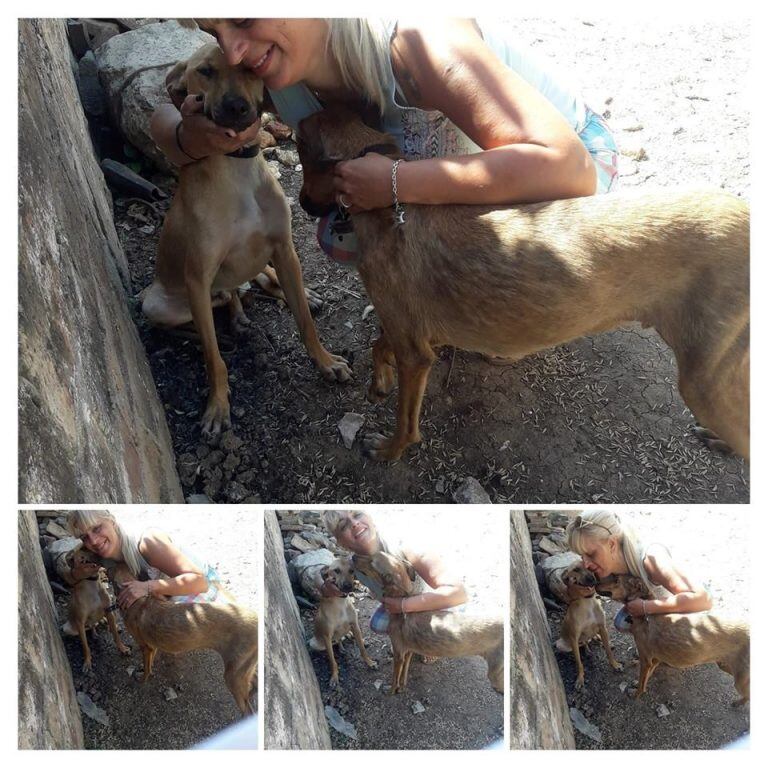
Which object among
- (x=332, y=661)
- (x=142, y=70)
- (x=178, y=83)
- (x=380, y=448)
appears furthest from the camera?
(x=142, y=70)

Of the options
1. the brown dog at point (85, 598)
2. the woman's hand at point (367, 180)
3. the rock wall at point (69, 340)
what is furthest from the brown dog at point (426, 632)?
the woman's hand at point (367, 180)

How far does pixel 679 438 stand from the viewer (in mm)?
3613

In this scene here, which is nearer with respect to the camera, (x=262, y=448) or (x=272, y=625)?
(x=272, y=625)

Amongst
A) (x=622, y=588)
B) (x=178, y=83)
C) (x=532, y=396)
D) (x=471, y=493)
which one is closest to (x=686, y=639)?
(x=622, y=588)

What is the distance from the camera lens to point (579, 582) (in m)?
2.41

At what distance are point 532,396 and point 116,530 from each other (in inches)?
91.1

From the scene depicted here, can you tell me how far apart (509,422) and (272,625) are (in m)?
1.84

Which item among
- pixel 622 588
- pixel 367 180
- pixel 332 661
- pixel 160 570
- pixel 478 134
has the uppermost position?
pixel 478 134

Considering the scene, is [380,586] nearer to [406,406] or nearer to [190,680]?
[190,680]

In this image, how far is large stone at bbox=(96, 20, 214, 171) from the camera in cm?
471

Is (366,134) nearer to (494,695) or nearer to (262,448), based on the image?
(262,448)

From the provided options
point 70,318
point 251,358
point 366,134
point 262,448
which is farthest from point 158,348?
point 366,134

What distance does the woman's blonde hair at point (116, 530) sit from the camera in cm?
222

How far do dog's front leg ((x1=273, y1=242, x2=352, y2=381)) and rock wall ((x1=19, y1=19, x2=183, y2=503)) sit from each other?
844 mm
